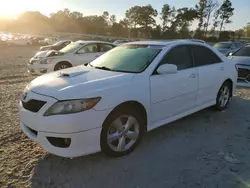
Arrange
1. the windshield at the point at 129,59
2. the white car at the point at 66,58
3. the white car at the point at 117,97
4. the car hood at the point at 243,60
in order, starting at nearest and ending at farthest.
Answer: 1. the white car at the point at 117,97
2. the windshield at the point at 129,59
3. the car hood at the point at 243,60
4. the white car at the point at 66,58

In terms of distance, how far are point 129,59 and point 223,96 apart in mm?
2537

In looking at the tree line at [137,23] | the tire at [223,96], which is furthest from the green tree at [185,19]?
the tire at [223,96]

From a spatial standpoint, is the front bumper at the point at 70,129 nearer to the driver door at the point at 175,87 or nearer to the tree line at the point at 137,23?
the driver door at the point at 175,87

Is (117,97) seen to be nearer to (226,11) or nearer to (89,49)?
(89,49)

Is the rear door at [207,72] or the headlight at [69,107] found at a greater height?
the headlight at [69,107]

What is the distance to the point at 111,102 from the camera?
351cm

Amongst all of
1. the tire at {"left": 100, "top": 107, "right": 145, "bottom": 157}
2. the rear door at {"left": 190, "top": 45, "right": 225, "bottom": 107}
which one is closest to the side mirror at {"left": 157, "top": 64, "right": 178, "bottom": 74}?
the tire at {"left": 100, "top": 107, "right": 145, "bottom": 157}

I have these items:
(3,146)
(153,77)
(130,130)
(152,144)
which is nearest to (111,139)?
(130,130)

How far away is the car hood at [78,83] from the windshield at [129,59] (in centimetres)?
25

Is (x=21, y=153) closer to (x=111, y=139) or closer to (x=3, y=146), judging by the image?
(x=3, y=146)

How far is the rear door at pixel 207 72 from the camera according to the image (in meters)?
5.10

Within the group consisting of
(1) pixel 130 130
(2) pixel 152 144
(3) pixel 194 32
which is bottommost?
(3) pixel 194 32

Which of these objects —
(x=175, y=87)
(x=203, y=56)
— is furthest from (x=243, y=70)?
(x=175, y=87)

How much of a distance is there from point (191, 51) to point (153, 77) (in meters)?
1.30
